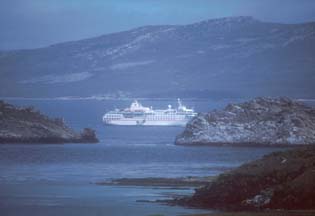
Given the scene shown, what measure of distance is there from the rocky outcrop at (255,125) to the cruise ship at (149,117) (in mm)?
70130

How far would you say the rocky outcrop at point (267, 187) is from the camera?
1663 inches

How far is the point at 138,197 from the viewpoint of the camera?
5175 centimetres

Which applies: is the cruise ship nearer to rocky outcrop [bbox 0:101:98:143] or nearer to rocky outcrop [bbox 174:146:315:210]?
rocky outcrop [bbox 0:101:98:143]

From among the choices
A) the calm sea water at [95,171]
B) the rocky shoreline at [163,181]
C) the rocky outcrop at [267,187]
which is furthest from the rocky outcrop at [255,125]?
the rocky outcrop at [267,187]

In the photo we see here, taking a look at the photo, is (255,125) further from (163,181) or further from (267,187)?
(267,187)

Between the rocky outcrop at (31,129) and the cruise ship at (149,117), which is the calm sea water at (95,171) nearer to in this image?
the rocky outcrop at (31,129)

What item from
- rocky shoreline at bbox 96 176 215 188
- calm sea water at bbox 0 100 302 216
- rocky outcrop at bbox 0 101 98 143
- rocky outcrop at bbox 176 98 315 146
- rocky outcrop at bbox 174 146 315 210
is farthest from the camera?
rocky outcrop at bbox 0 101 98 143

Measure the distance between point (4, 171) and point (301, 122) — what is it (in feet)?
126

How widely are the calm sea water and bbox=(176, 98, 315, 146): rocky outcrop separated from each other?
12.2ft

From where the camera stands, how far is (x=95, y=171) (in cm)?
7050

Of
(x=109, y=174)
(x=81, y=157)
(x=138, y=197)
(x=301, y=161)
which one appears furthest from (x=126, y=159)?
(x=301, y=161)

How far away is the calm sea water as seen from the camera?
47.5 m

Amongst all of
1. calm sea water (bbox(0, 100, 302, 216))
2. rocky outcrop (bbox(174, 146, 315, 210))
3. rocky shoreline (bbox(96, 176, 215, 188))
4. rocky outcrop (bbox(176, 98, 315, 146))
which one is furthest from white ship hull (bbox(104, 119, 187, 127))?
rocky outcrop (bbox(174, 146, 315, 210))

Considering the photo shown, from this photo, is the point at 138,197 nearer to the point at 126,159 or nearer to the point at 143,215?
the point at 143,215
